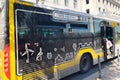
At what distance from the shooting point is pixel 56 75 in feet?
17.6

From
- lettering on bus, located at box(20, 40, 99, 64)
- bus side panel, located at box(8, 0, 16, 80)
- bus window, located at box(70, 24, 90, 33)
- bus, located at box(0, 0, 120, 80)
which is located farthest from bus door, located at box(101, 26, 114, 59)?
bus side panel, located at box(8, 0, 16, 80)

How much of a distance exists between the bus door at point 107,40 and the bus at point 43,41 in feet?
2.71

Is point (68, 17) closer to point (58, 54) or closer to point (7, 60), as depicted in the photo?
point (58, 54)

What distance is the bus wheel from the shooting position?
22.9 feet

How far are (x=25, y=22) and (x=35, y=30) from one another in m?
0.40

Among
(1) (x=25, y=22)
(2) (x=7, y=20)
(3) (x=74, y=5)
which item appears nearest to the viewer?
(2) (x=7, y=20)

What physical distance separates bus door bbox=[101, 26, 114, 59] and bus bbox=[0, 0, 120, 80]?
83cm

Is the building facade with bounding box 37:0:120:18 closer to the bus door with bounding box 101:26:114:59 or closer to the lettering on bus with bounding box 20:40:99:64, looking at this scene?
the bus door with bounding box 101:26:114:59

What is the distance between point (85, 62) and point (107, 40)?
2.09 metres

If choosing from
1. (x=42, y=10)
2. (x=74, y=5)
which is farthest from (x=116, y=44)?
(x=74, y=5)

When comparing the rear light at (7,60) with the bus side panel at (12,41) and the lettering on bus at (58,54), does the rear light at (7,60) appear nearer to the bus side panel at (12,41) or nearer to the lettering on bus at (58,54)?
the bus side panel at (12,41)

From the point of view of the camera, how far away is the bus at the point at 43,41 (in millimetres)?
4145

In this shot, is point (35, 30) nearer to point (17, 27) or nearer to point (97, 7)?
point (17, 27)

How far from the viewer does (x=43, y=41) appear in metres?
4.95
